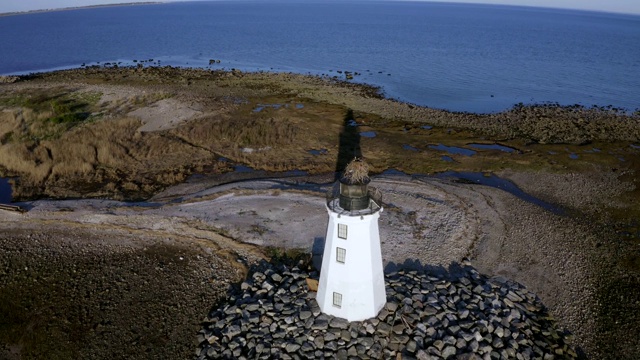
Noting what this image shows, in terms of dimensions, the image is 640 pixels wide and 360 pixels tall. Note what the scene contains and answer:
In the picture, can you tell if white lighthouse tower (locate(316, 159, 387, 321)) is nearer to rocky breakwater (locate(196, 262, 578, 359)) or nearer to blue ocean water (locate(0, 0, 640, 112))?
rocky breakwater (locate(196, 262, 578, 359))

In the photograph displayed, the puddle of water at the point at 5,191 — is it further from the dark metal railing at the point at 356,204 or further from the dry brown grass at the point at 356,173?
the dry brown grass at the point at 356,173

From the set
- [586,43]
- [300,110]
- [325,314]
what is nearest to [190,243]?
[325,314]

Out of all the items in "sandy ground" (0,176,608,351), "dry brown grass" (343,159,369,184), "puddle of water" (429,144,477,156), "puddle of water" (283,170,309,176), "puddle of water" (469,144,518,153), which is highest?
"dry brown grass" (343,159,369,184)

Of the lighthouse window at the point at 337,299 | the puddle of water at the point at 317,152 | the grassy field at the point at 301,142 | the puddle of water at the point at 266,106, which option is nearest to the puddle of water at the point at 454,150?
the grassy field at the point at 301,142

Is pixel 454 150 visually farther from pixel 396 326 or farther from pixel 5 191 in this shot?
pixel 5 191

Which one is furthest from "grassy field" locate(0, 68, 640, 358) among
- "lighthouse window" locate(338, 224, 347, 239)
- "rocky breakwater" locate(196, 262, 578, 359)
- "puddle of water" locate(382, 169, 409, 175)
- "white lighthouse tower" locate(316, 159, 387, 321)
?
"lighthouse window" locate(338, 224, 347, 239)

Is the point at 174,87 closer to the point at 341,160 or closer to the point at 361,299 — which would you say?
the point at 341,160
